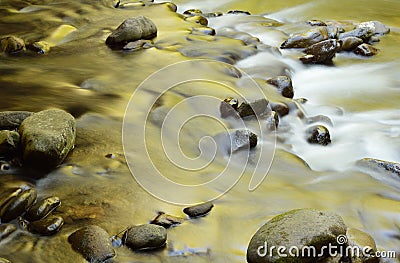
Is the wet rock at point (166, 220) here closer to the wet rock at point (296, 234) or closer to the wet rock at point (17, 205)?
the wet rock at point (296, 234)

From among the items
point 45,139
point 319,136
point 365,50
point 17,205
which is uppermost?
point 45,139

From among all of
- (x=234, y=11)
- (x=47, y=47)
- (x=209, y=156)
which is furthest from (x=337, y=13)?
(x=209, y=156)

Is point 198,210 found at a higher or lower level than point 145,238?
lower

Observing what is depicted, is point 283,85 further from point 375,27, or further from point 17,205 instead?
point 17,205

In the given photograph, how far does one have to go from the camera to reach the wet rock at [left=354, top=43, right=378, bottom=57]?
22.2ft

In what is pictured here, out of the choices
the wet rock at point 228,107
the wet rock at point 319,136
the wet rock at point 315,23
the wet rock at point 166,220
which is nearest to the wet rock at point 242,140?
the wet rock at point 228,107

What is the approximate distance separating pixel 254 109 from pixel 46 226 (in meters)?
2.41

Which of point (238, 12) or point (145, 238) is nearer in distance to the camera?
point (145, 238)

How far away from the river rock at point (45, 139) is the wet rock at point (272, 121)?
1944mm

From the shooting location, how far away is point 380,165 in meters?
3.93

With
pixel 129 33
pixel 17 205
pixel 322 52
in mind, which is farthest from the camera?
pixel 322 52

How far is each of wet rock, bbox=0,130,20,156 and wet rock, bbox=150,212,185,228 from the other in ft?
3.44

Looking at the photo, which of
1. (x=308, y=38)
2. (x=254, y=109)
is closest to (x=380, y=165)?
(x=254, y=109)

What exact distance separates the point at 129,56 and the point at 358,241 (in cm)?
381
